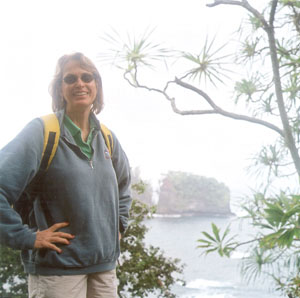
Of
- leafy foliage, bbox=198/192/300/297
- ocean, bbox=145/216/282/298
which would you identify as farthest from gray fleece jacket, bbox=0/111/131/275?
ocean, bbox=145/216/282/298

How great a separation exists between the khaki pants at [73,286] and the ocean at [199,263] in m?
1.62

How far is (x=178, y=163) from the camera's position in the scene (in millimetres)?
2943

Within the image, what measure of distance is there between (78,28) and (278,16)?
1.06 metres

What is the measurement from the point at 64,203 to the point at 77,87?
0.28 metres

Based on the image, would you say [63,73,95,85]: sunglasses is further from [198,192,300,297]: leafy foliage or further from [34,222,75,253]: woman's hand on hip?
[198,192,300,297]: leafy foliage

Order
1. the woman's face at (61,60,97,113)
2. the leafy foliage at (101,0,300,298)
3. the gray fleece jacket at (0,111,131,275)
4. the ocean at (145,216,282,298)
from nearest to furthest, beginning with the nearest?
the gray fleece jacket at (0,111,131,275)
the woman's face at (61,60,97,113)
the leafy foliage at (101,0,300,298)
the ocean at (145,216,282,298)

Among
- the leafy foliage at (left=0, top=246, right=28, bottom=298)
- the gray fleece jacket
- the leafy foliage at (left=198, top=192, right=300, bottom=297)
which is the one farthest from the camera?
the leafy foliage at (left=0, top=246, right=28, bottom=298)

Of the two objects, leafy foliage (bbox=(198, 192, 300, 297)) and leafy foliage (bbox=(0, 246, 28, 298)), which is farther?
leafy foliage (bbox=(0, 246, 28, 298))

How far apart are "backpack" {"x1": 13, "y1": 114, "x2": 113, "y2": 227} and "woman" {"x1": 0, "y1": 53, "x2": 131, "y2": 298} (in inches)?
0.5

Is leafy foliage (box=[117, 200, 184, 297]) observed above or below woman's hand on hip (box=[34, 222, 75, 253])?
below

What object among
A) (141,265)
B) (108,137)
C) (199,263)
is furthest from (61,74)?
(199,263)

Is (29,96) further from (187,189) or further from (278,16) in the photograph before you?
(187,189)

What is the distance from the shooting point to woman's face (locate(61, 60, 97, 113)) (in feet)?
3.25

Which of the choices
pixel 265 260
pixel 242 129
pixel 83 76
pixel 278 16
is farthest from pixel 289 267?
pixel 83 76
